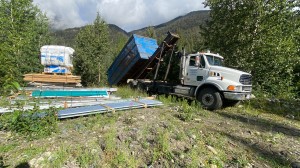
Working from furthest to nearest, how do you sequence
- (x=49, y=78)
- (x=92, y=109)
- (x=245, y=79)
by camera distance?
(x=49, y=78), (x=245, y=79), (x=92, y=109)

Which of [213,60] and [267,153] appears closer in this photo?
[267,153]

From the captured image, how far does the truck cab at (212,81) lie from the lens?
664cm

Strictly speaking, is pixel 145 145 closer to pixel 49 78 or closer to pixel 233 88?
pixel 233 88

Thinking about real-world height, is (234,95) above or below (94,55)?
below

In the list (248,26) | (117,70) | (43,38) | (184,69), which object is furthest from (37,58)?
(248,26)

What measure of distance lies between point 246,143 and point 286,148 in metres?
0.77

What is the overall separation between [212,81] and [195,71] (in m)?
0.96

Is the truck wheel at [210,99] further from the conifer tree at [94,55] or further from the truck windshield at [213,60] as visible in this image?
the conifer tree at [94,55]

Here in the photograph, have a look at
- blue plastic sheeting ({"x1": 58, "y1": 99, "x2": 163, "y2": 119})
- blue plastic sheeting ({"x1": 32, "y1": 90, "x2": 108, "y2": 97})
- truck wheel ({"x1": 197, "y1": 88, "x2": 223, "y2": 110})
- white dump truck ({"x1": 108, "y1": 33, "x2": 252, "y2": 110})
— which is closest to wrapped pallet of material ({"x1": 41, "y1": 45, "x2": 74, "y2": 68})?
white dump truck ({"x1": 108, "y1": 33, "x2": 252, "y2": 110})

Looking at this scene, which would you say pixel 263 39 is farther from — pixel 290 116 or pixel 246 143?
pixel 246 143

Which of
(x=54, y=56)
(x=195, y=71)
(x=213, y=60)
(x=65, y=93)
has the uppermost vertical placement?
(x=54, y=56)

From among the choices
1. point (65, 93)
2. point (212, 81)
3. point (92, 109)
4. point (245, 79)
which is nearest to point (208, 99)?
point (212, 81)

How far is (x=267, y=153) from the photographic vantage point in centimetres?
348

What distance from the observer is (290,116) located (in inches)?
282
